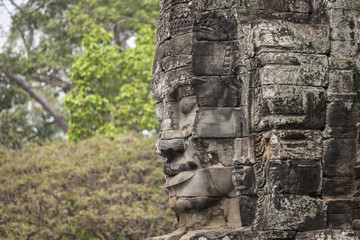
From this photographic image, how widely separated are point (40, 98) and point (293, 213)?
2174 centimetres

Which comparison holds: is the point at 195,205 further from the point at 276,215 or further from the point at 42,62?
the point at 42,62

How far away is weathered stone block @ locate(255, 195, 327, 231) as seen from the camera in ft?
26.6

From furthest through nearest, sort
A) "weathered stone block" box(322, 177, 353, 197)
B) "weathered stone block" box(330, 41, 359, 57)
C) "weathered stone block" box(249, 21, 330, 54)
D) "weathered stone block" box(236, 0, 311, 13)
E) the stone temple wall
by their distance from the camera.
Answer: "weathered stone block" box(236, 0, 311, 13) → "weathered stone block" box(330, 41, 359, 57) → "weathered stone block" box(249, 21, 330, 54) → "weathered stone block" box(322, 177, 353, 197) → the stone temple wall

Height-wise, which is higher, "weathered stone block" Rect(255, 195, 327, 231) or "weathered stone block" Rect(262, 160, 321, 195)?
"weathered stone block" Rect(262, 160, 321, 195)

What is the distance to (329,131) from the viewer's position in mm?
8445

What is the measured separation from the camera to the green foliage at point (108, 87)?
2366 centimetres

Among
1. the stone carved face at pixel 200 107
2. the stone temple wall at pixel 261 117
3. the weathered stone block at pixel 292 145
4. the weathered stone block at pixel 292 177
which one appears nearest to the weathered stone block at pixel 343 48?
the stone temple wall at pixel 261 117

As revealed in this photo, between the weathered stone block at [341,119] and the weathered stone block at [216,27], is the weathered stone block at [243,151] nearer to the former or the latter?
the weathered stone block at [341,119]

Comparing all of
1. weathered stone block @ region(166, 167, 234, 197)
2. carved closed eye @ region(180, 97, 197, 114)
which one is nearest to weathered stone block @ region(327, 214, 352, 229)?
weathered stone block @ region(166, 167, 234, 197)

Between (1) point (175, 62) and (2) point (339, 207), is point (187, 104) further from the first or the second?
(2) point (339, 207)

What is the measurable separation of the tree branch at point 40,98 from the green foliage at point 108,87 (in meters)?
4.02

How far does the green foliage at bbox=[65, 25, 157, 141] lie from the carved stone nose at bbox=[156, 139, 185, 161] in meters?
13.9

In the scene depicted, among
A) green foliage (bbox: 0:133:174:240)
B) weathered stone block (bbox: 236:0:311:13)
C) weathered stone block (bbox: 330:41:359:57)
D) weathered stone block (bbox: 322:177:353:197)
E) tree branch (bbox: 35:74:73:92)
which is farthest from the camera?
tree branch (bbox: 35:74:73:92)

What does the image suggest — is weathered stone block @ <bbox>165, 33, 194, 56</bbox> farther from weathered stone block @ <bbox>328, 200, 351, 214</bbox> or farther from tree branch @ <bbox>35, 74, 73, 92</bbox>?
tree branch @ <bbox>35, 74, 73, 92</bbox>
